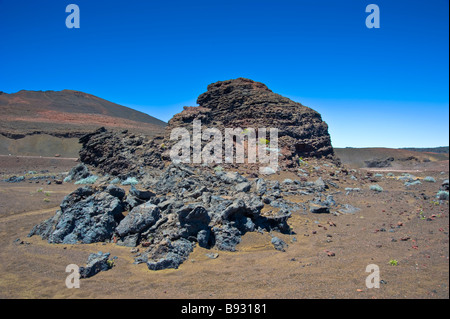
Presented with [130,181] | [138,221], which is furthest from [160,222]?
[130,181]

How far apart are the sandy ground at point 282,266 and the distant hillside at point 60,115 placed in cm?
1452

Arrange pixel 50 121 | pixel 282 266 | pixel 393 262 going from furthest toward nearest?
pixel 50 121 < pixel 282 266 < pixel 393 262

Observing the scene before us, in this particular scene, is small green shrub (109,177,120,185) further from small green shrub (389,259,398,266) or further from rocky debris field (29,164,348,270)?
small green shrub (389,259,398,266)

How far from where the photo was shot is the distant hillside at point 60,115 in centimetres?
4984

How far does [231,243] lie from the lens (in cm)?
684

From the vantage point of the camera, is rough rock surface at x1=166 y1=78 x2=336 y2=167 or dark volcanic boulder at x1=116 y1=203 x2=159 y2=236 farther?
rough rock surface at x1=166 y1=78 x2=336 y2=167

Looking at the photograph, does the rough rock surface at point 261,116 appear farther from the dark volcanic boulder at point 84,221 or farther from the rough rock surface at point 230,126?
the dark volcanic boulder at point 84,221

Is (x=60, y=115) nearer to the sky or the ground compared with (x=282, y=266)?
nearer to the sky

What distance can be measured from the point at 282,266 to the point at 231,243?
1.64 m

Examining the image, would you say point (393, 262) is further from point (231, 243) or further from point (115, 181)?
point (115, 181)

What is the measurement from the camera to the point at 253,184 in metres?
12.8

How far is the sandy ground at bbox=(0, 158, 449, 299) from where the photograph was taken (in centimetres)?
419

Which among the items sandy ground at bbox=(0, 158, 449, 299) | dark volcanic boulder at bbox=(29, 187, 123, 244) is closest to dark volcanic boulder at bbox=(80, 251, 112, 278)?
sandy ground at bbox=(0, 158, 449, 299)

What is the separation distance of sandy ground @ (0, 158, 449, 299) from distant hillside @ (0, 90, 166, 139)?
14.5m
